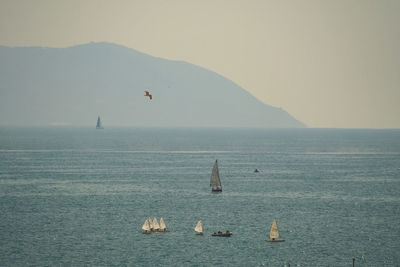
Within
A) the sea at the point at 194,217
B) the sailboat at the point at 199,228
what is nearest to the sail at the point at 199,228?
the sailboat at the point at 199,228

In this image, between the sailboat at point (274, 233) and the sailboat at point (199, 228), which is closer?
the sailboat at point (274, 233)

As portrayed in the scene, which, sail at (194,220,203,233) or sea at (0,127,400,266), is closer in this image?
sea at (0,127,400,266)

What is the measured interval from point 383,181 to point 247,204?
5138 cm

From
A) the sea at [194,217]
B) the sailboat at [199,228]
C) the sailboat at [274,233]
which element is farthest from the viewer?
the sailboat at [199,228]

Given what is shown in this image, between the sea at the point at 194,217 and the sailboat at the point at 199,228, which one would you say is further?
the sailboat at the point at 199,228

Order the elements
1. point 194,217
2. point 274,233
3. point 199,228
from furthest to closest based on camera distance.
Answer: point 194,217
point 199,228
point 274,233

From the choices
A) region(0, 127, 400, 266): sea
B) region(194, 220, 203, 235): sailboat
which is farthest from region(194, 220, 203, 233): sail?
region(0, 127, 400, 266): sea

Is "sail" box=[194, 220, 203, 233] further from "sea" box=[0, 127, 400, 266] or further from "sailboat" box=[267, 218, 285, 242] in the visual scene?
"sailboat" box=[267, 218, 285, 242]

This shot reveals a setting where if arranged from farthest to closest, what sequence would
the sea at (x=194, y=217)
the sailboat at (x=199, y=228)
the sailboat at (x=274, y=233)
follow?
1. the sailboat at (x=199, y=228)
2. the sailboat at (x=274, y=233)
3. the sea at (x=194, y=217)

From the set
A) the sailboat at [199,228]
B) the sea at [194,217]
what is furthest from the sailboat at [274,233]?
the sailboat at [199,228]

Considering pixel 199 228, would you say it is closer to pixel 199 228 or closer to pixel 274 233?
pixel 199 228

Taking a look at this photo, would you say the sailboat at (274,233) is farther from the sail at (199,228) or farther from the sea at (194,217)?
the sail at (199,228)

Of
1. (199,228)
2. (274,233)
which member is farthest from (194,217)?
(274,233)

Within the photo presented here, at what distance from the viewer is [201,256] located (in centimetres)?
7331
